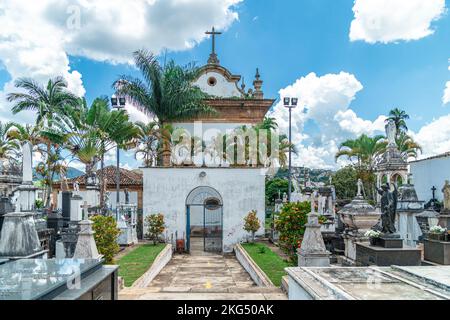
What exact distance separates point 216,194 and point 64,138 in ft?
25.3

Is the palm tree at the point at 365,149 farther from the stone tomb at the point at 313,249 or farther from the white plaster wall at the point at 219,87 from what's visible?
the stone tomb at the point at 313,249

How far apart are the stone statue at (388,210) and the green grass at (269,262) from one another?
2794 millimetres

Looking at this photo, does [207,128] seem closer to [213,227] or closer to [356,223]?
[213,227]

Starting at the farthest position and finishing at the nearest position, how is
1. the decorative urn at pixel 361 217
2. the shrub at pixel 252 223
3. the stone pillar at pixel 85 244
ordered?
the shrub at pixel 252 223
the decorative urn at pixel 361 217
the stone pillar at pixel 85 244

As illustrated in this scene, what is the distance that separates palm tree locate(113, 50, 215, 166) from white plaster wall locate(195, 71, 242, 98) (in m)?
8.44

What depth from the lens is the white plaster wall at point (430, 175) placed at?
26.9m

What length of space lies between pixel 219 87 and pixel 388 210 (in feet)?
79.5

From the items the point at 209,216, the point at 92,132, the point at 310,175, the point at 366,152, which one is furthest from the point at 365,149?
the point at 92,132

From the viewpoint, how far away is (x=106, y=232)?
10.2m

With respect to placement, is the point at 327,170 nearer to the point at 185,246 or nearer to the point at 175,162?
the point at 175,162

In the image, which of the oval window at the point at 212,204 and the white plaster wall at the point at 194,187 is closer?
the white plaster wall at the point at 194,187

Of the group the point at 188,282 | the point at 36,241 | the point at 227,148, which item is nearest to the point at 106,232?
the point at 188,282

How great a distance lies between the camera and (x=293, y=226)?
33.1 feet

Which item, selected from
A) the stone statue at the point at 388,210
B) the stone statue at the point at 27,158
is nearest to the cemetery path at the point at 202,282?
the stone statue at the point at 388,210
